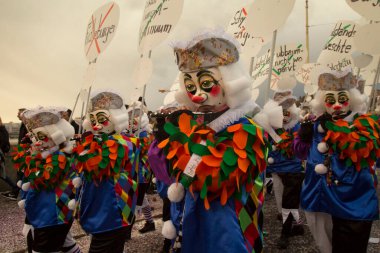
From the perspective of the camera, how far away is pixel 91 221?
2.52 metres

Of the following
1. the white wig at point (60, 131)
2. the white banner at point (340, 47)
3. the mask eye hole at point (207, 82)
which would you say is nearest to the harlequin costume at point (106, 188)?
the white wig at point (60, 131)

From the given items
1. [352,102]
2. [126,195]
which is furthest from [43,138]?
[352,102]

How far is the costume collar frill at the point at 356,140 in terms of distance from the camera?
101 inches

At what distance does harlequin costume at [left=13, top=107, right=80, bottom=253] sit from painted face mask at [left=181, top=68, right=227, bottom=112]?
1529 mm

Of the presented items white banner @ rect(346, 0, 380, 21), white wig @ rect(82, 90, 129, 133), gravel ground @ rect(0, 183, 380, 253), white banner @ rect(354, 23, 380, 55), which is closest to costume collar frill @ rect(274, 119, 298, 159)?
gravel ground @ rect(0, 183, 380, 253)

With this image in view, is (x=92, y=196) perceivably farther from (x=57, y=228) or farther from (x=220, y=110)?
(x=220, y=110)

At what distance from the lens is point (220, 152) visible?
1630 mm

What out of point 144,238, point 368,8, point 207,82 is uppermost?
point 368,8

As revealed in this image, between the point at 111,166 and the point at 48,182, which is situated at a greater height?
the point at 111,166

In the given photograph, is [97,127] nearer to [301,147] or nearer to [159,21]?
[159,21]

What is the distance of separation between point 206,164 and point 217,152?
9cm

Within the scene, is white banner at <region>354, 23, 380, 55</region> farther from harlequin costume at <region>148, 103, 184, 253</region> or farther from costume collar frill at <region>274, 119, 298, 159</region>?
harlequin costume at <region>148, 103, 184, 253</region>

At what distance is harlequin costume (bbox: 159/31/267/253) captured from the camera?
63.0 inches

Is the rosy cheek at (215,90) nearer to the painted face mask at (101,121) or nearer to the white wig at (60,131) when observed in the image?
the painted face mask at (101,121)
